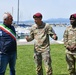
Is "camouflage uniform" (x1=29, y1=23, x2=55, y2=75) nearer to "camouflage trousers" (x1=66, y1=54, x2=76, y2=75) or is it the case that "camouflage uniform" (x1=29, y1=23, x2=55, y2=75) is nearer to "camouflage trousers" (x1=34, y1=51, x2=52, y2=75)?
"camouflage trousers" (x1=34, y1=51, x2=52, y2=75)

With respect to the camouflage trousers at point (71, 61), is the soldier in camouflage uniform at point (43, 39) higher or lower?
higher

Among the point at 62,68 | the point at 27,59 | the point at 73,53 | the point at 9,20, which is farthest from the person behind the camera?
the point at 27,59

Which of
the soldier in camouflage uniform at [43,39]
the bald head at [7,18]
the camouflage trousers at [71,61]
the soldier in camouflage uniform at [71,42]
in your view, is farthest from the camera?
the soldier in camouflage uniform at [43,39]

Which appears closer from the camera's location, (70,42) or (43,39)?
(70,42)

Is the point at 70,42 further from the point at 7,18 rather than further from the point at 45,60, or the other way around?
the point at 7,18

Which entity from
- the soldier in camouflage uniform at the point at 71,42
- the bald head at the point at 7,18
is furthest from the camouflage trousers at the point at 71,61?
the bald head at the point at 7,18

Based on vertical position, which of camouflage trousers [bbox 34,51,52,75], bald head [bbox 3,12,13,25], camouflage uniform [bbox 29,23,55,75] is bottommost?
camouflage trousers [bbox 34,51,52,75]

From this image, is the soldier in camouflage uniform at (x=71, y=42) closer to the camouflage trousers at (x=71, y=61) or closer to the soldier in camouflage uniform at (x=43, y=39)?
the camouflage trousers at (x=71, y=61)

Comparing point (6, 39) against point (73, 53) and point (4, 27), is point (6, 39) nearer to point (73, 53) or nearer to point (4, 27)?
point (4, 27)

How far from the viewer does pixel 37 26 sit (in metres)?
8.97

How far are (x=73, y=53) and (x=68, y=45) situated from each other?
249mm

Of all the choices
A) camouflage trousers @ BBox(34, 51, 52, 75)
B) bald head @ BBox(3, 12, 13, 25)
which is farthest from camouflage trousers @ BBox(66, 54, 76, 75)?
bald head @ BBox(3, 12, 13, 25)

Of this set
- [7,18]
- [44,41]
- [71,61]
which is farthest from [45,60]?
[7,18]

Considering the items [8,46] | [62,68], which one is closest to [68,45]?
[8,46]
